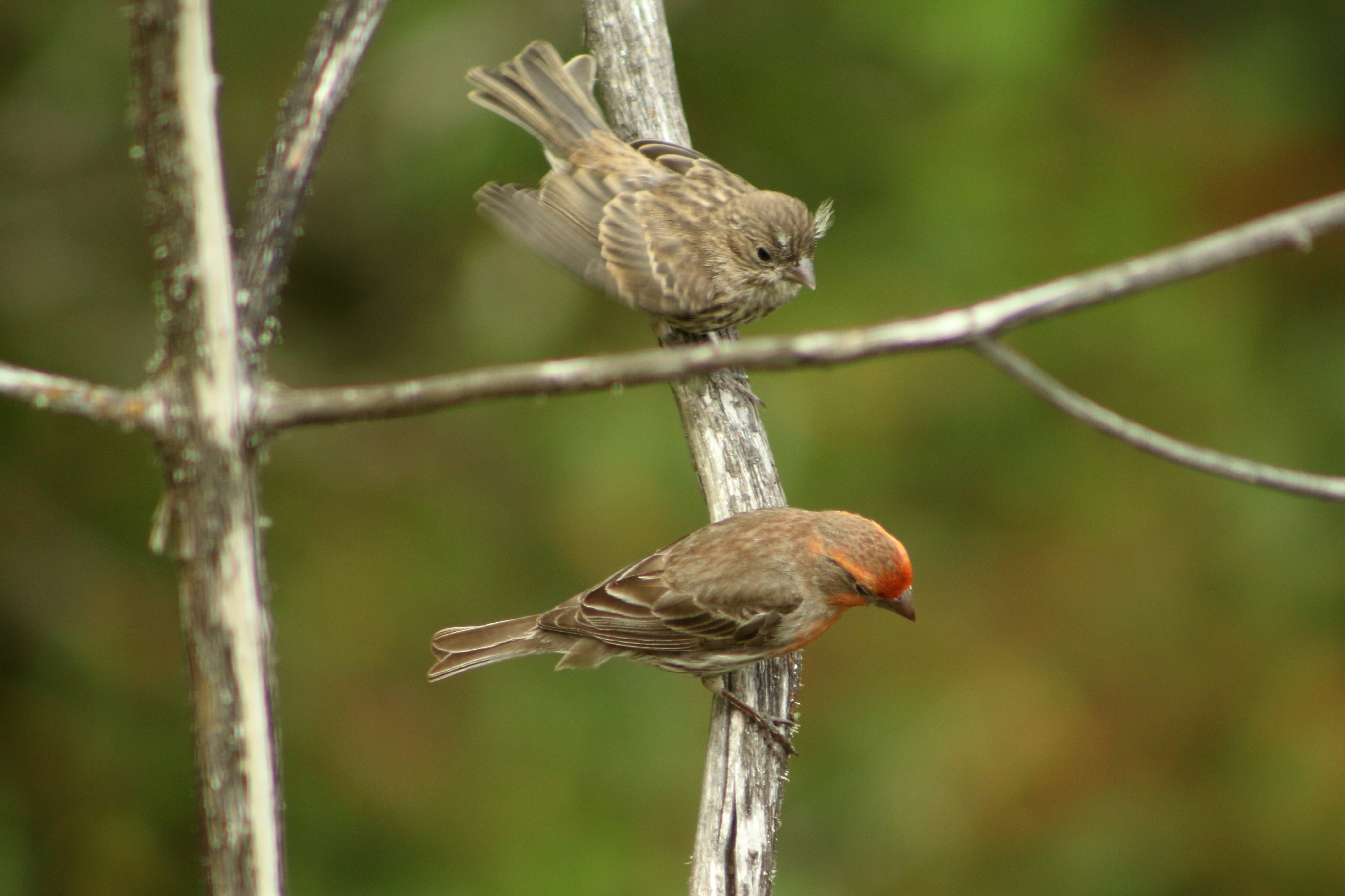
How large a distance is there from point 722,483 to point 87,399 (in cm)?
235

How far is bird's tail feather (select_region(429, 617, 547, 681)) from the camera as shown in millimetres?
3883

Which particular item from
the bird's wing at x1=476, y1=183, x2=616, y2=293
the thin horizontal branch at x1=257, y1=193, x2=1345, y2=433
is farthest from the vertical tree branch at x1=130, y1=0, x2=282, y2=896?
the bird's wing at x1=476, y1=183, x2=616, y2=293

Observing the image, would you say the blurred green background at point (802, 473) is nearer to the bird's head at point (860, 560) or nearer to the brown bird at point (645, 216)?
the brown bird at point (645, 216)

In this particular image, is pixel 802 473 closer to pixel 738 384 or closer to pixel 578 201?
pixel 738 384

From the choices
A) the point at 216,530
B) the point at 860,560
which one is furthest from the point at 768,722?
the point at 216,530

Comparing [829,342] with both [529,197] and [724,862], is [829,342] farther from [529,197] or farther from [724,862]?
[529,197]

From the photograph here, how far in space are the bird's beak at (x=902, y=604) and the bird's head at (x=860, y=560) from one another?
10mm

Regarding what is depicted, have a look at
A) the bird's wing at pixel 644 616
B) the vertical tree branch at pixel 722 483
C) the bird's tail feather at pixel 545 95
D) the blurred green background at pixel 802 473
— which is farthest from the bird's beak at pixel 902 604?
the bird's tail feather at pixel 545 95

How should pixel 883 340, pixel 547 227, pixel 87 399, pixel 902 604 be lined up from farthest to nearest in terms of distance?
pixel 547 227 → pixel 902 604 → pixel 87 399 → pixel 883 340

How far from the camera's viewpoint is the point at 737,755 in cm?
309

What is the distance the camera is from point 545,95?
4500 mm

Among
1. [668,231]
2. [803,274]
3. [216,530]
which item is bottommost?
[216,530]

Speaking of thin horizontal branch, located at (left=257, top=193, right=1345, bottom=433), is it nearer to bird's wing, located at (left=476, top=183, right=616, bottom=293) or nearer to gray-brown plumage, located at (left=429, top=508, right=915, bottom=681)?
gray-brown plumage, located at (left=429, top=508, right=915, bottom=681)

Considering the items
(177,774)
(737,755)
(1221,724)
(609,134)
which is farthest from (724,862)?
(1221,724)
